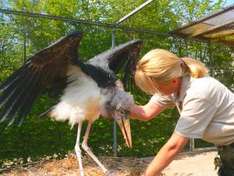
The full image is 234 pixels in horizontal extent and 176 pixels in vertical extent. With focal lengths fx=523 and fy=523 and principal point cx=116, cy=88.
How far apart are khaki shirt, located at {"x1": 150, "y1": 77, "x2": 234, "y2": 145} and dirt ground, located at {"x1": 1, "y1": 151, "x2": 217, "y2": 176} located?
3.43 meters

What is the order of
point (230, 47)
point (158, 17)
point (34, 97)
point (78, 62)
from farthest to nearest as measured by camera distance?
1. point (230, 47)
2. point (158, 17)
3. point (78, 62)
4. point (34, 97)

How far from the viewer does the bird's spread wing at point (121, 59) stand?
19.2 ft

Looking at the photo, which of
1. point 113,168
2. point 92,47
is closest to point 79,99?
point 113,168

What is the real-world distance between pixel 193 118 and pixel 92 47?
18.0ft

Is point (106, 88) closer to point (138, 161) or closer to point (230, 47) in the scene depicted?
point (138, 161)

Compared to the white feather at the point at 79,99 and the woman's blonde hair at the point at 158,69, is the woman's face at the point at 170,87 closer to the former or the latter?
the woman's blonde hair at the point at 158,69

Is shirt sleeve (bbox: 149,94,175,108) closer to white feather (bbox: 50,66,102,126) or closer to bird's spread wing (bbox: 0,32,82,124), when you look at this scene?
bird's spread wing (bbox: 0,32,82,124)

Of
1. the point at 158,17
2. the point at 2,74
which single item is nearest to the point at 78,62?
the point at 2,74

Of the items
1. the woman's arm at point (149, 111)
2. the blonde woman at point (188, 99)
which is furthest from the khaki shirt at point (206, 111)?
the woman's arm at point (149, 111)

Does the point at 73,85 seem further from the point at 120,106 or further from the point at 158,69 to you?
the point at 158,69

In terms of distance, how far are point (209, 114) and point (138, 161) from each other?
17.4 feet

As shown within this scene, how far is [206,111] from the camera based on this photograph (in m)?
2.58

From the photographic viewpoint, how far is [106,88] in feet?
18.0

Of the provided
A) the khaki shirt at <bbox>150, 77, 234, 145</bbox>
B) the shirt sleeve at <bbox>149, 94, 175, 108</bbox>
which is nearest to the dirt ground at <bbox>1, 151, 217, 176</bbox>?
the shirt sleeve at <bbox>149, 94, 175, 108</bbox>
